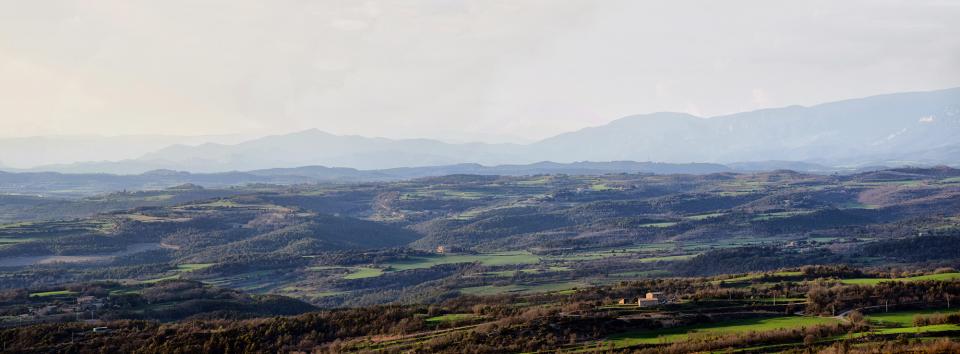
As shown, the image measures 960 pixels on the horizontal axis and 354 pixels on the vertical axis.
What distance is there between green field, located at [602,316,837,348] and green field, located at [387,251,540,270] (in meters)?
77.7

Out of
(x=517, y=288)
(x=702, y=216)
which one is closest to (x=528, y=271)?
(x=517, y=288)

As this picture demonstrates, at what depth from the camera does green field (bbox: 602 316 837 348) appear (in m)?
42.9

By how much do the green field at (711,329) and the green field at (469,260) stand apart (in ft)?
255

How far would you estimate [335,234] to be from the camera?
16875cm

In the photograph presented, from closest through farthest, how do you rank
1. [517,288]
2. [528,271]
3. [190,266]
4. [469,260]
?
[517,288], [528,271], [190,266], [469,260]

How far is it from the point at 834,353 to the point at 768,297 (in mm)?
20809

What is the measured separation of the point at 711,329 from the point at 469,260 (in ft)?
285

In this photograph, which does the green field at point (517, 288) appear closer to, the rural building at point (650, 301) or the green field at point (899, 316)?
the rural building at point (650, 301)

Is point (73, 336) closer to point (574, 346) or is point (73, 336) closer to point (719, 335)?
point (574, 346)

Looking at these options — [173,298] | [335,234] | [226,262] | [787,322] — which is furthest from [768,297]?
[335,234]

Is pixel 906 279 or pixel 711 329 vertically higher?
pixel 906 279

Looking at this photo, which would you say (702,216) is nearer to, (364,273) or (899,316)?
(364,273)

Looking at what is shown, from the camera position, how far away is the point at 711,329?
4500 cm

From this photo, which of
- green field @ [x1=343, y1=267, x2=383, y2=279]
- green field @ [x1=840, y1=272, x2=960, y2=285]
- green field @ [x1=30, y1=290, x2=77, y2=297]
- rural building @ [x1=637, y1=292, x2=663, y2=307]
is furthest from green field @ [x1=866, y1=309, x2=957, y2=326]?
green field @ [x1=343, y1=267, x2=383, y2=279]
